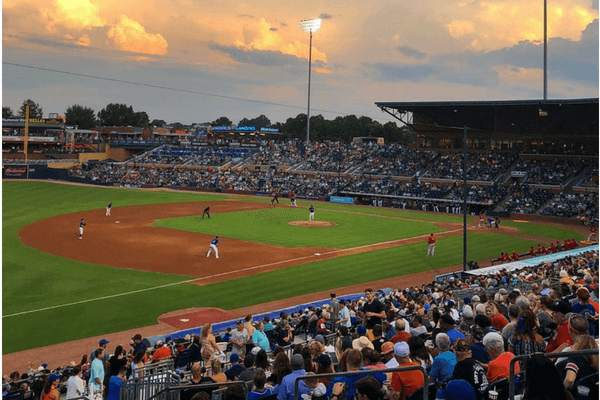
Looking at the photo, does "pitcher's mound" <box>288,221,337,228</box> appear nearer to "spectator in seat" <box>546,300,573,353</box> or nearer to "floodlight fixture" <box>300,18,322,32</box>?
"spectator in seat" <box>546,300,573,353</box>

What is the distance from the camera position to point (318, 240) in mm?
36531

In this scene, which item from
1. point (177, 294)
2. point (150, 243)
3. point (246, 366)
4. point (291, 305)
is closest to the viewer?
point (246, 366)

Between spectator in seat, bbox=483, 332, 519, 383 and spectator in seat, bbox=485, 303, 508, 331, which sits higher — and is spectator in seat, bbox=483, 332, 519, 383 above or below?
above

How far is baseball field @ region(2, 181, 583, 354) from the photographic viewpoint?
68.2 ft

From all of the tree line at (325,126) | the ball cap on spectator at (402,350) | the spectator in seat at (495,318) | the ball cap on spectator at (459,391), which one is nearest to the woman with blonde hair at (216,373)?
the ball cap on spectator at (402,350)

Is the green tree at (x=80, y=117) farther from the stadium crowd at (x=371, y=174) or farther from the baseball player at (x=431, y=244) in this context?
the baseball player at (x=431, y=244)

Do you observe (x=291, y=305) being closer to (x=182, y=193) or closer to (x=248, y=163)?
(x=182, y=193)

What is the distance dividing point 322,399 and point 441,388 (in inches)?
54.1

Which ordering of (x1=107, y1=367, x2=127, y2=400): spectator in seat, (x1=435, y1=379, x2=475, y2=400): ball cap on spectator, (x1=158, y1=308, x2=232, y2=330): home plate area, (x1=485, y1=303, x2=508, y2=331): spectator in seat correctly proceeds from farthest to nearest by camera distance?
1. (x1=158, y1=308, x2=232, y2=330): home plate area
2. (x1=485, y1=303, x2=508, y2=331): spectator in seat
3. (x1=107, y1=367, x2=127, y2=400): spectator in seat
4. (x1=435, y1=379, x2=475, y2=400): ball cap on spectator

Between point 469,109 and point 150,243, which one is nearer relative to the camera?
point 150,243

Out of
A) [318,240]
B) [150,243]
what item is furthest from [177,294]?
[318,240]

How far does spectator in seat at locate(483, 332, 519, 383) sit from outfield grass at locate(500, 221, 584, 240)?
1462 inches

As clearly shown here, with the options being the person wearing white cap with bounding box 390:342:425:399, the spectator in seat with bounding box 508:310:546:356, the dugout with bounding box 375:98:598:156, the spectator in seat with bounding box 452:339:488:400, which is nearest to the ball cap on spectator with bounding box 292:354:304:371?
the person wearing white cap with bounding box 390:342:425:399

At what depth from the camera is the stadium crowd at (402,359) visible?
532 centimetres
